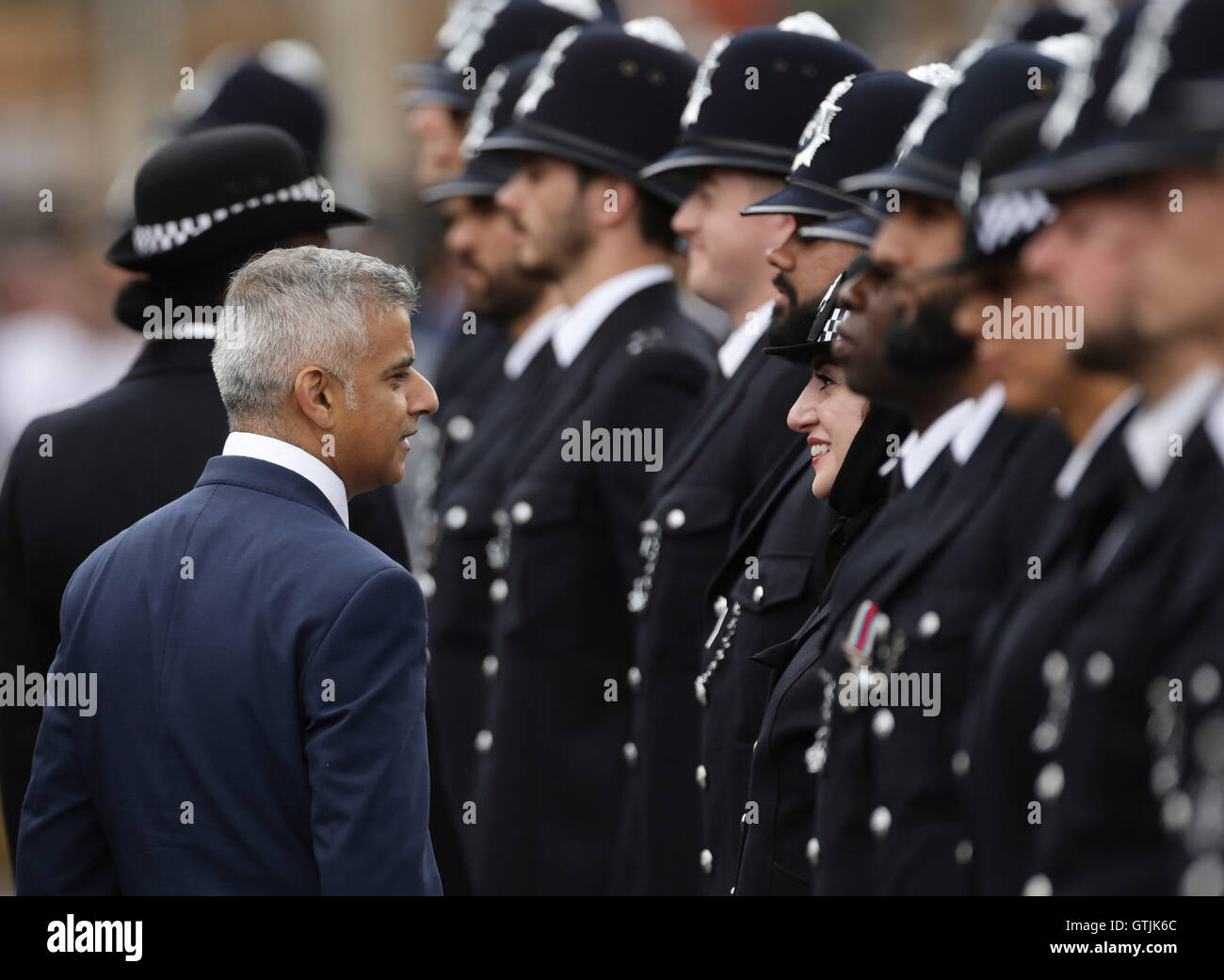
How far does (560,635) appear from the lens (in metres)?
5.48

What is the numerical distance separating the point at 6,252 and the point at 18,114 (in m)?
9.12

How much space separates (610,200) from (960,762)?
2.96 metres

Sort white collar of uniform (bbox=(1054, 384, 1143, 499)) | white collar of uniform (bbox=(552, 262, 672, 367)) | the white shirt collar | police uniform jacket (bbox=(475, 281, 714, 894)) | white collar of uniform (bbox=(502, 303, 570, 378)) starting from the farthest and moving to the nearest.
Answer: white collar of uniform (bbox=(502, 303, 570, 378))
white collar of uniform (bbox=(552, 262, 672, 367))
police uniform jacket (bbox=(475, 281, 714, 894))
the white shirt collar
white collar of uniform (bbox=(1054, 384, 1143, 499))

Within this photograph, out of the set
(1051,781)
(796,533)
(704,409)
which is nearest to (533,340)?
(704,409)

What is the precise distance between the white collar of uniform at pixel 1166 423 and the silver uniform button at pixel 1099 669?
0.21 m

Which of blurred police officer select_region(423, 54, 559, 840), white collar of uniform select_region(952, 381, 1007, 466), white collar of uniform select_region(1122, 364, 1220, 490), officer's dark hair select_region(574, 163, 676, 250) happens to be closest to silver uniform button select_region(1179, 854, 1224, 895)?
white collar of uniform select_region(1122, 364, 1220, 490)

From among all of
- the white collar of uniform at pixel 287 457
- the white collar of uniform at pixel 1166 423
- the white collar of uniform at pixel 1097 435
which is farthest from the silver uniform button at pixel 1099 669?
the white collar of uniform at pixel 287 457

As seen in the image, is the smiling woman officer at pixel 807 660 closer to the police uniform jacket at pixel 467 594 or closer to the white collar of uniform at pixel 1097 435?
the white collar of uniform at pixel 1097 435

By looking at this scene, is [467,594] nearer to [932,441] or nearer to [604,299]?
[604,299]

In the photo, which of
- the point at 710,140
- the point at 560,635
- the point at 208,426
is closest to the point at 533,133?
the point at 710,140

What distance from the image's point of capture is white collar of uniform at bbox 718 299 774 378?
488 centimetres

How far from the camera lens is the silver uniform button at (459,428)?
23.9 feet

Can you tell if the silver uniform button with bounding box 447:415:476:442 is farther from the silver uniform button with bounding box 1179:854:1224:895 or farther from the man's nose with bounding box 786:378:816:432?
the silver uniform button with bounding box 1179:854:1224:895

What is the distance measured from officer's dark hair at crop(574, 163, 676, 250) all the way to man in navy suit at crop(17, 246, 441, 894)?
2339mm
